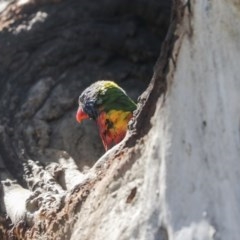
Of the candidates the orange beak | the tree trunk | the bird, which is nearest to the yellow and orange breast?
the bird

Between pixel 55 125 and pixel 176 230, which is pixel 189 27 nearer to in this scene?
pixel 176 230

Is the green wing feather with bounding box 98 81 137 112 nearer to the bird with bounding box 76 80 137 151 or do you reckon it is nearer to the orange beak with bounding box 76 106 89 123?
the bird with bounding box 76 80 137 151

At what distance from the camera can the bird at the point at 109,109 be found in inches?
207

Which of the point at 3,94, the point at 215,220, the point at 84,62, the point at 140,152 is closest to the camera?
the point at 215,220

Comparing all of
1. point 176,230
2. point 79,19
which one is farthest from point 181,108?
point 79,19

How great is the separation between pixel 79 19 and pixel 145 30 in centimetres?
48

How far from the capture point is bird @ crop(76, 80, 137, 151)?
207 inches

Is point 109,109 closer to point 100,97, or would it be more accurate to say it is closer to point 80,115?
point 100,97

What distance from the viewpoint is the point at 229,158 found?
3.22 m

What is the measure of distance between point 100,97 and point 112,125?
227 mm

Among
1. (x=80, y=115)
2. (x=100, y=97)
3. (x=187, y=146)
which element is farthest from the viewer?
(x=100, y=97)

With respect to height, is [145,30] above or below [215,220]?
above

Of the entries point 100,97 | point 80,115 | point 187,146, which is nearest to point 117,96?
point 100,97

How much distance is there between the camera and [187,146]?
3.24m
